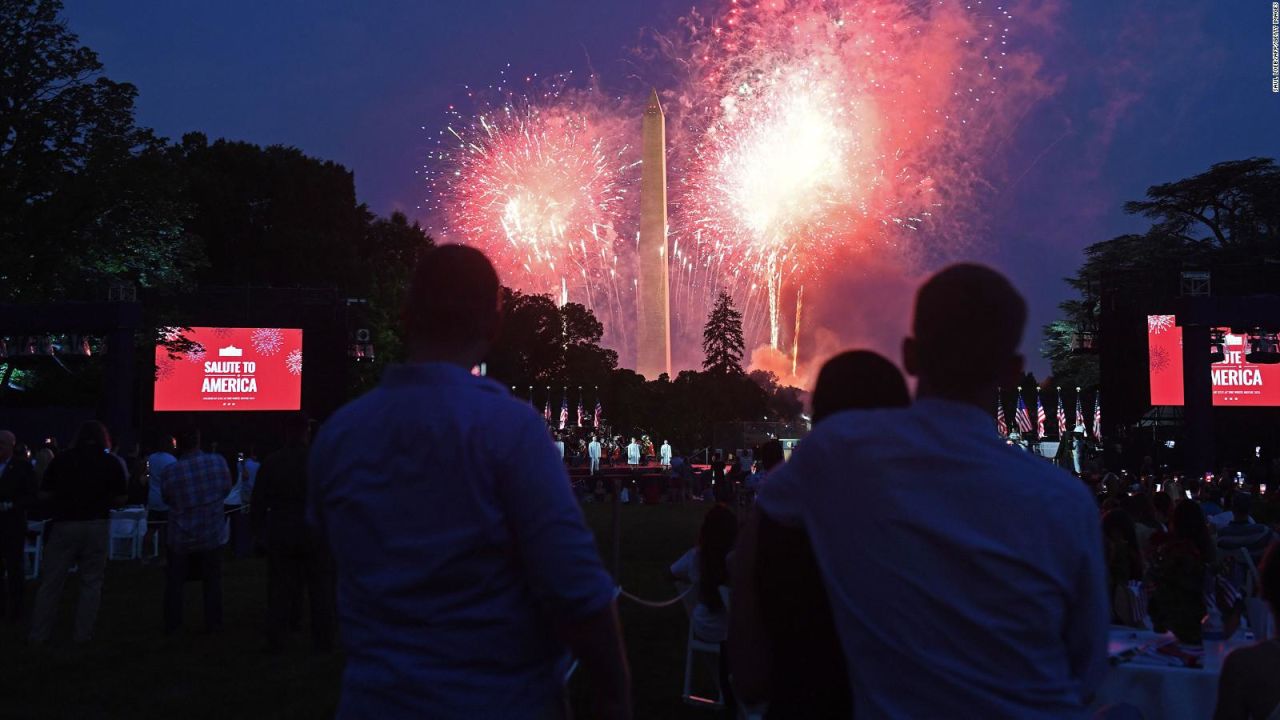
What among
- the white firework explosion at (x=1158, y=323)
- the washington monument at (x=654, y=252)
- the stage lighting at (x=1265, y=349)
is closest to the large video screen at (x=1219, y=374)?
the white firework explosion at (x=1158, y=323)

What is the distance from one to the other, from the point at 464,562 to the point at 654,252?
5381 centimetres

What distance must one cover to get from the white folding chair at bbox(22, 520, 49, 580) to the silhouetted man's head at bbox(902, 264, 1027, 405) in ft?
47.4

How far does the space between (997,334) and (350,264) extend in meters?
44.1

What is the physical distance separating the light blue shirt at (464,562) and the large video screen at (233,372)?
31.2m

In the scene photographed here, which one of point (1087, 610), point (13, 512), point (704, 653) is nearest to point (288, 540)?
point (13, 512)

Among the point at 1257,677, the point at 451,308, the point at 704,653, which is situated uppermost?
the point at 451,308

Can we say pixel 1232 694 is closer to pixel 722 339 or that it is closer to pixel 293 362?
pixel 293 362

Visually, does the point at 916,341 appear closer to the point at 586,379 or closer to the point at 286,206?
the point at 286,206

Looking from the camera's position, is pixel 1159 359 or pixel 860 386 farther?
pixel 1159 359

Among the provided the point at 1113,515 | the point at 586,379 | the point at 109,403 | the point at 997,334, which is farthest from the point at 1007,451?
the point at 586,379

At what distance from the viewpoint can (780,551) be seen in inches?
82.0

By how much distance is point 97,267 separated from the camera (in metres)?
26.0

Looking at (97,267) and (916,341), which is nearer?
(916,341)

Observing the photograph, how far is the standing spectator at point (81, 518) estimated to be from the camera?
895 cm
